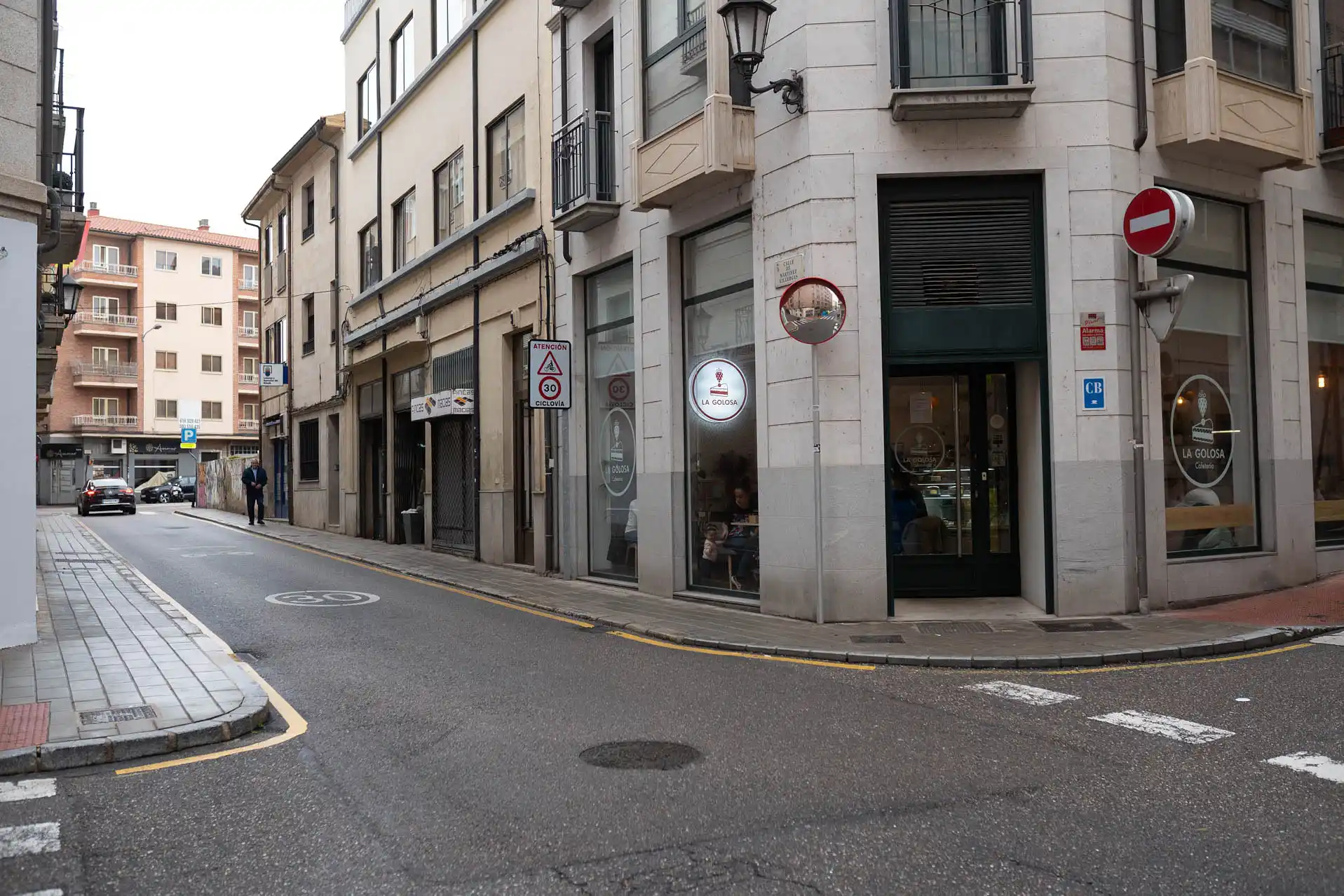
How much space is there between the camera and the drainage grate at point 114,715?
19.9 ft

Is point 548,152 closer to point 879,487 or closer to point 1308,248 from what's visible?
point 879,487

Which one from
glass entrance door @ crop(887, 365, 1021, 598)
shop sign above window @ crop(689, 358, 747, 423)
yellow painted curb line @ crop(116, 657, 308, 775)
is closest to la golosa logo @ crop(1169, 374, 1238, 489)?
glass entrance door @ crop(887, 365, 1021, 598)

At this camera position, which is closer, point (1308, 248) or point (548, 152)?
point (1308, 248)

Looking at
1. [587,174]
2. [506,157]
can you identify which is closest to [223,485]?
[506,157]

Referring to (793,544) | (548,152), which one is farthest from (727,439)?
(548,152)

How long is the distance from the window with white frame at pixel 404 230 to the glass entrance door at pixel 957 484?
1413 centimetres

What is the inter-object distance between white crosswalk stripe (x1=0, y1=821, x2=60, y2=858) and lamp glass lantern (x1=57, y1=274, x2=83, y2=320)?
1794 centimetres

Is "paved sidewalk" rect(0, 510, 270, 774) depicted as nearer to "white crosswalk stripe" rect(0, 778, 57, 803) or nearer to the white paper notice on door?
"white crosswalk stripe" rect(0, 778, 57, 803)

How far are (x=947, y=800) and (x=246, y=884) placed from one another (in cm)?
292

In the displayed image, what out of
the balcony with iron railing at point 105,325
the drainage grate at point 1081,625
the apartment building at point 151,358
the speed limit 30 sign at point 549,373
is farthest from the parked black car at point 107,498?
the drainage grate at point 1081,625

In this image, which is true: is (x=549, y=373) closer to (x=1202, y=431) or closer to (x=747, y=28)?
(x=747, y=28)

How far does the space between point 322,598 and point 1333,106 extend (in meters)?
13.2

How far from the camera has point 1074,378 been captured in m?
10.2

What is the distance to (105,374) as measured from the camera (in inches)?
2554
